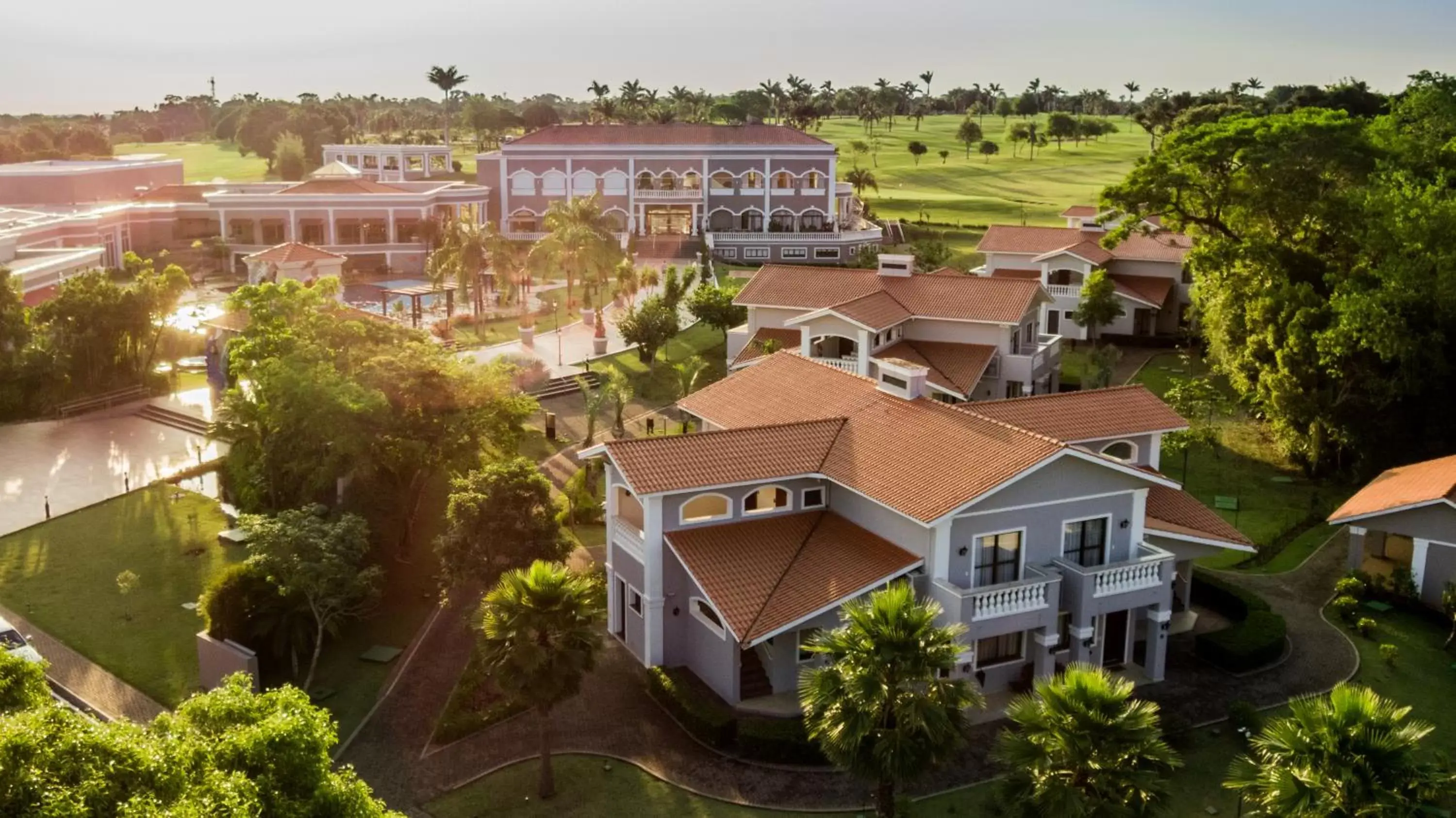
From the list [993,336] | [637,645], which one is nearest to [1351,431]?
[993,336]

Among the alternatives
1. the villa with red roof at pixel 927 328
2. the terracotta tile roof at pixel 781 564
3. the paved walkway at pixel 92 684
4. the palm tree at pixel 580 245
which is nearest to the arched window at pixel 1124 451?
the terracotta tile roof at pixel 781 564

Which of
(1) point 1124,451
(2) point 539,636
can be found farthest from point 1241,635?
(2) point 539,636

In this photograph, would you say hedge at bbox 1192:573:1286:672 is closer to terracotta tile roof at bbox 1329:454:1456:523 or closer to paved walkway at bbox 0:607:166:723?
terracotta tile roof at bbox 1329:454:1456:523

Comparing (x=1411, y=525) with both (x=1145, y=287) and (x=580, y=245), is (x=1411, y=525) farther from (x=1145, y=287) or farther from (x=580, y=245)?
(x=580, y=245)

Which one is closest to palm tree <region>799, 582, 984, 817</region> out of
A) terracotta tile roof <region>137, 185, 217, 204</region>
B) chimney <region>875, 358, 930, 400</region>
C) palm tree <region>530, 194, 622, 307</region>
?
chimney <region>875, 358, 930, 400</region>

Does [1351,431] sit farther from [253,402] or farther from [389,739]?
[253,402]

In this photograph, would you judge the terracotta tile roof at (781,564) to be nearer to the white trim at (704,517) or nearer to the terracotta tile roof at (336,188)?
the white trim at (704,517)

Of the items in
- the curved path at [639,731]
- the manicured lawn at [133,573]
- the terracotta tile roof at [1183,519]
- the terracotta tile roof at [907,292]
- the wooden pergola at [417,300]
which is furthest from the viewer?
the wooden pergola at [417,300]
